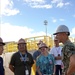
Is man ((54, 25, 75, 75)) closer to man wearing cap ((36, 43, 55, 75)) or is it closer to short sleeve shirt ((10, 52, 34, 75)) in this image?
short sleeve shirt ((10, 52, 34, 75))

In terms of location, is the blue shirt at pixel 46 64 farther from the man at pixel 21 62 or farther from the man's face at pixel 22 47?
the man's face at pixel 22 47

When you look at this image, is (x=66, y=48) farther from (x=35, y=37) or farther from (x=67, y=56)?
(x=35, y=37)

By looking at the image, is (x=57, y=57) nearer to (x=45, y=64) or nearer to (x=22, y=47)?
(x=45, y=64)

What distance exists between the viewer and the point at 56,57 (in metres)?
9.62

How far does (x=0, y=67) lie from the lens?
716 centimetres

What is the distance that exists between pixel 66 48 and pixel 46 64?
399 centimetres

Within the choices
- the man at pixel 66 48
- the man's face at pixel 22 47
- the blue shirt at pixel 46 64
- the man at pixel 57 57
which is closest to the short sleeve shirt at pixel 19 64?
the man's face at pixel 22 47

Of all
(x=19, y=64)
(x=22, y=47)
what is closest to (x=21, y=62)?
(x=19, y=64)

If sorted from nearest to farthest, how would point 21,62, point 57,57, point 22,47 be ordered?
point 21,62 < point 22,47 < point 57,57

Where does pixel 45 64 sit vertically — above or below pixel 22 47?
below

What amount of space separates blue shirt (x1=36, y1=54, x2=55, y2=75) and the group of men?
306mm

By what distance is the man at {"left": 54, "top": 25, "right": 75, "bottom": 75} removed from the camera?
462cm

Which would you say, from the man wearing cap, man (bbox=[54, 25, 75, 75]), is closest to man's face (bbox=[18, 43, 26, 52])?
the man wearing cap

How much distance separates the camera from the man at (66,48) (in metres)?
4.62
